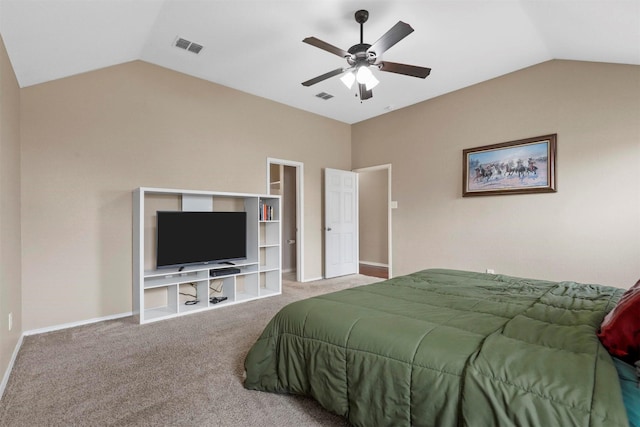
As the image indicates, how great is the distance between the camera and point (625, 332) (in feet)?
3.63

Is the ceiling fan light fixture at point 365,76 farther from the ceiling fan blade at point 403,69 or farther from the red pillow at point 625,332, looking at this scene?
the red pillow at point 625,332

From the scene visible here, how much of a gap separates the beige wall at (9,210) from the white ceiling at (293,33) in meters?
0.32

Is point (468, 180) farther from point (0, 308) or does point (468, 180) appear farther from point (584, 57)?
point (0, 308)

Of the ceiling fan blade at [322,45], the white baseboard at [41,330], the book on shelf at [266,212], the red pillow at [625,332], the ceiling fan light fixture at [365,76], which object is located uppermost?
the ceiling fan blade at [322,45]

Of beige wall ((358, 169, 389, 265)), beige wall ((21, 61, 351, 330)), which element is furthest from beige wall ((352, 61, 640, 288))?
beige wall ((21, 61, 351, 330))

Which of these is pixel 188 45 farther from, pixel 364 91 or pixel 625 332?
pixel 625 332

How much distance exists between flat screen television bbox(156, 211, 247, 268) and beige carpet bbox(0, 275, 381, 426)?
2.59 feet

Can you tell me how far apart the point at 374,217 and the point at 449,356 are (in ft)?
20.2

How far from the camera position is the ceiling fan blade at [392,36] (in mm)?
2214

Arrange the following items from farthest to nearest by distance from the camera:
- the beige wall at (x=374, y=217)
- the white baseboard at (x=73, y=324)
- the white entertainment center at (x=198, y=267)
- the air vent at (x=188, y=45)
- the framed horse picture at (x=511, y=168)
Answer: the beige wall at (x=374, y=217) → the framed horse picture at (x=511, y=168) → the white entertainment center at (x=198, y=267) → the air vent at (x=188, y=45) → the white baseboard at (x=73, y=324)

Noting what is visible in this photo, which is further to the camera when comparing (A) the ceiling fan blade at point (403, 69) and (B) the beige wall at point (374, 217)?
(B) the beige wall at point (374, 217)

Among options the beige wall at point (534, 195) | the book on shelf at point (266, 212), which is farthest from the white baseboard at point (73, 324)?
the beige wall at point (534, 195)

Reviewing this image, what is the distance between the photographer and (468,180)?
4535mm

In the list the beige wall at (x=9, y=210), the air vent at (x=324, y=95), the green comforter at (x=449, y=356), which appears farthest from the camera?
the air vent at (x=324, y=95)
